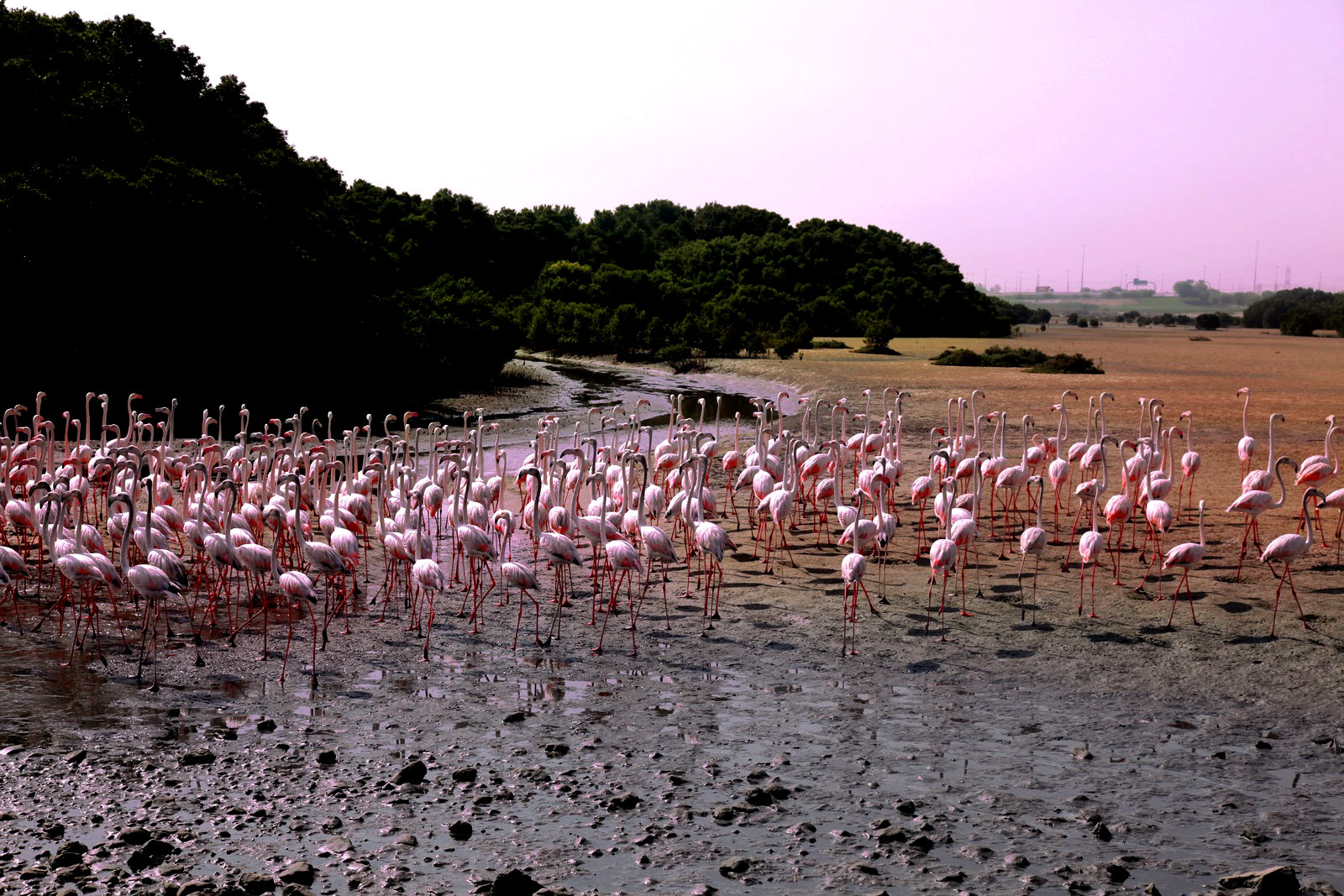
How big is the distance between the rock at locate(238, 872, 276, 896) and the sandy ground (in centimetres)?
3

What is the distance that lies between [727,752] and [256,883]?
3296 mm

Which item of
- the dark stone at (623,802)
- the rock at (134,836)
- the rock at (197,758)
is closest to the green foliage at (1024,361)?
the dark stone at (623,802)

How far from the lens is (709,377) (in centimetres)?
4119

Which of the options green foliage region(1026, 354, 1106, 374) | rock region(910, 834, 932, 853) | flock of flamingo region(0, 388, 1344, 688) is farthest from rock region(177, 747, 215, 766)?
green foliage region(1026, 354, 1106, 374)

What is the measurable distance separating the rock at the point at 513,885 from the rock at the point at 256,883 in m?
1.18

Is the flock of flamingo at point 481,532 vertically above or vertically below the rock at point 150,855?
above

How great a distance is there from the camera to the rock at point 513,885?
5.96 metres

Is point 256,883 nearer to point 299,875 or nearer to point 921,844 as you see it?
point 299,875

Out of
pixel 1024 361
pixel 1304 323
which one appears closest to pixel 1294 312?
pixel 1304 323

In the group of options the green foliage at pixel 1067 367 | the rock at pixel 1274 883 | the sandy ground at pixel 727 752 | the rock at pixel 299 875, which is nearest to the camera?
the rock at pixel 1274 883

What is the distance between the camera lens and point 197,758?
298 inches

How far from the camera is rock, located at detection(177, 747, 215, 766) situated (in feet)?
24.8

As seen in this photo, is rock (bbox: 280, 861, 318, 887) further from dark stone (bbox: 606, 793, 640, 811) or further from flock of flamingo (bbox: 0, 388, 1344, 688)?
flock of flamingo (bbox: 0, 388, 1344, 688)

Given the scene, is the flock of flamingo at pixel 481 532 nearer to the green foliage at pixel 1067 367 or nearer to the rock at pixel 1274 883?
the rock at pixel 1274 883
